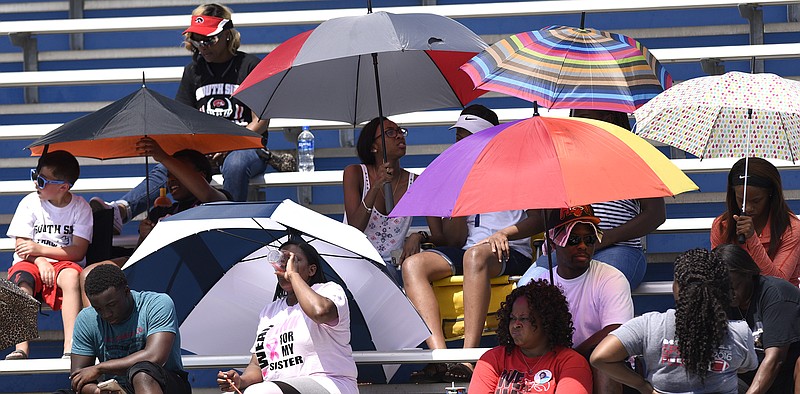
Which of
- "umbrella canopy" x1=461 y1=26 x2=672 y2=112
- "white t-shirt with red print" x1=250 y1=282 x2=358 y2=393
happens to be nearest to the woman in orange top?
"umbrella canopy" x1=461 y1=26 x2=672 y2=112

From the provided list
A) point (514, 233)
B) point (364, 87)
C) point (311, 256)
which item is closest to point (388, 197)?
point (514, 233)

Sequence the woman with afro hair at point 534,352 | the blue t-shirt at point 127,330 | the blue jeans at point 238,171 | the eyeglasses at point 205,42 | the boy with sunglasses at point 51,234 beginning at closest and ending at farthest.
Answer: the woman with afro hair at point 534,352
the blue t-shirt at point 127,330
the boy with sunglasses at point 51,234
the blue jeans at point 238,171
the eyeglasses at point 205,42

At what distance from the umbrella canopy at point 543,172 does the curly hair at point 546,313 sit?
396 millimetres

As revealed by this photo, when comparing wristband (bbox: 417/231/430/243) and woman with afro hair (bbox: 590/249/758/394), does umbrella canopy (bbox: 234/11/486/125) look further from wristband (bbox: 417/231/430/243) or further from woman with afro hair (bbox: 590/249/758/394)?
woman with afro hair (bbox: 590/249/758/394)

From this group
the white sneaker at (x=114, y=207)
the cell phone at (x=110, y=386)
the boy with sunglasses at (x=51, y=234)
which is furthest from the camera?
the white sneaker at (x=114, y=207)

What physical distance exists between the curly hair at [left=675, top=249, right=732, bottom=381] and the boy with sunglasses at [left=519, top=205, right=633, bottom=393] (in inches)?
15.9

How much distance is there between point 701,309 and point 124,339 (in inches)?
75.9

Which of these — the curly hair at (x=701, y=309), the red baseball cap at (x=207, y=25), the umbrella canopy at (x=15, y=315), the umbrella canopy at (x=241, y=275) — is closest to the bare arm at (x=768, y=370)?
the curly hair at (x=701, y=309)

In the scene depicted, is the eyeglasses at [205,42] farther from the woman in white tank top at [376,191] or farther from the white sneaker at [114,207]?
the woman in white tank top at [376,191]

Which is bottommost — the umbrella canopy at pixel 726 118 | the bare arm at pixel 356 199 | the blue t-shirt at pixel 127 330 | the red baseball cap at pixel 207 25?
the blue t-shirt at pixel 127 330

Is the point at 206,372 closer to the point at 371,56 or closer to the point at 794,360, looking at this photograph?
the point at 371,56

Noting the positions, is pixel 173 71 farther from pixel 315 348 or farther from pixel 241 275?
pixel 315 348

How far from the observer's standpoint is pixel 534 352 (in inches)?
155

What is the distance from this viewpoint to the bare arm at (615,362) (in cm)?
371
